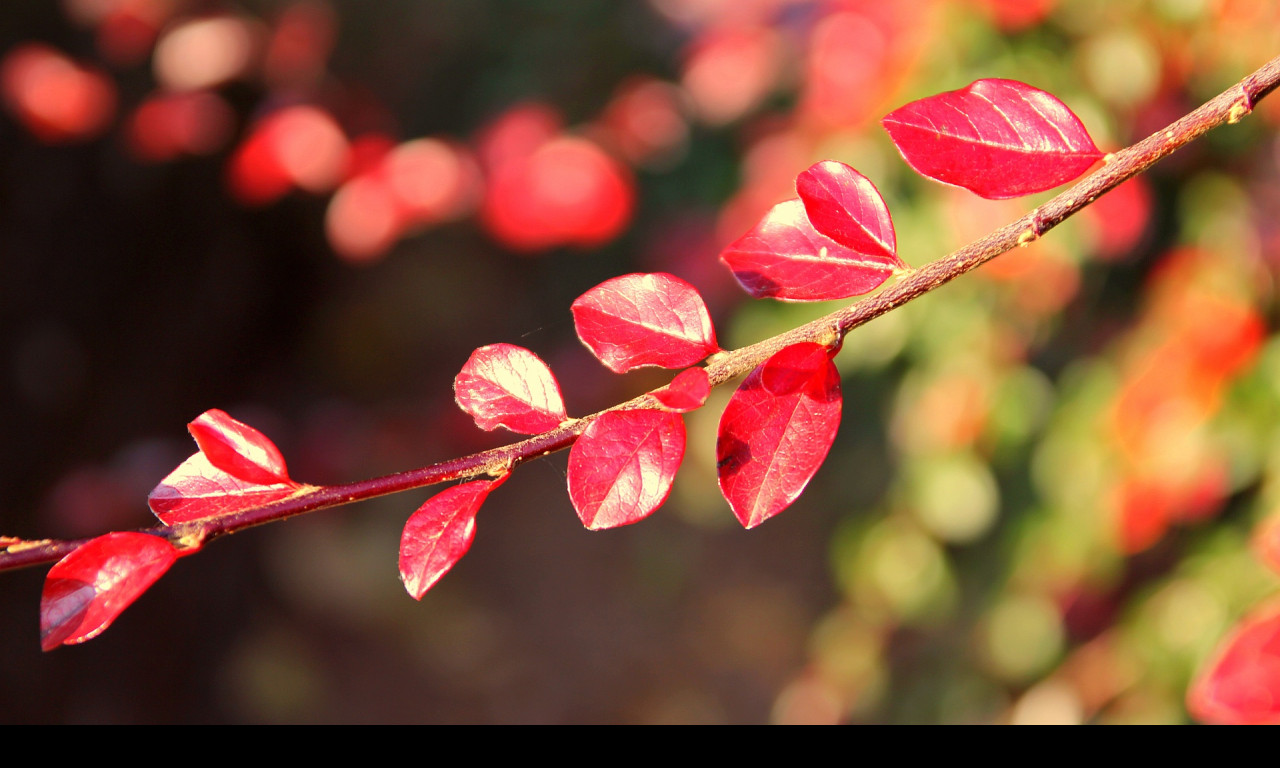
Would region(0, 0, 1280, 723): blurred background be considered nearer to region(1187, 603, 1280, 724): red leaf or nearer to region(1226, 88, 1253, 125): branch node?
region(1187, 603, 1280, 724): red leaf

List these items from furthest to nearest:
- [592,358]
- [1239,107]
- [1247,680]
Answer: [592,358] → [1247,680] → [1239,107]

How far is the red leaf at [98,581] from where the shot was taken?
1.00 feet

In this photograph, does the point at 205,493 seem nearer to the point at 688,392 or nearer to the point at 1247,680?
the point at 688,392

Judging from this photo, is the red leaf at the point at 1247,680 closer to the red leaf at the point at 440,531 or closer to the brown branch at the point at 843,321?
the brown branch at the point at 843,321

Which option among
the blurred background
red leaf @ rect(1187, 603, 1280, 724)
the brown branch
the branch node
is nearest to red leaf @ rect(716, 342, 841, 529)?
the brown branch

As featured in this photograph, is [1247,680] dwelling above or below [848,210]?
below

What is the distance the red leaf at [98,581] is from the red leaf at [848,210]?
0.28 meters

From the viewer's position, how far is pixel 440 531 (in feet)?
1.10

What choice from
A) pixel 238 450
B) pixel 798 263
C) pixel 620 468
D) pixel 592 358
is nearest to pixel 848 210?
pixel 798 263

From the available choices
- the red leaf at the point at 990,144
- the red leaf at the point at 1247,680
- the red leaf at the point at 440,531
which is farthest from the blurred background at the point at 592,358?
the red leaf at the point at 440,531

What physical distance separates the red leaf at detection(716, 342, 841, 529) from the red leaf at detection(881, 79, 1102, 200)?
0.28ft

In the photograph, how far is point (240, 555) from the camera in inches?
66.7

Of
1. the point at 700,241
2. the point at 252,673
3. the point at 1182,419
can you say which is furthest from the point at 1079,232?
the point at 252,673

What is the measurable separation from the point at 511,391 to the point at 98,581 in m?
0.17
